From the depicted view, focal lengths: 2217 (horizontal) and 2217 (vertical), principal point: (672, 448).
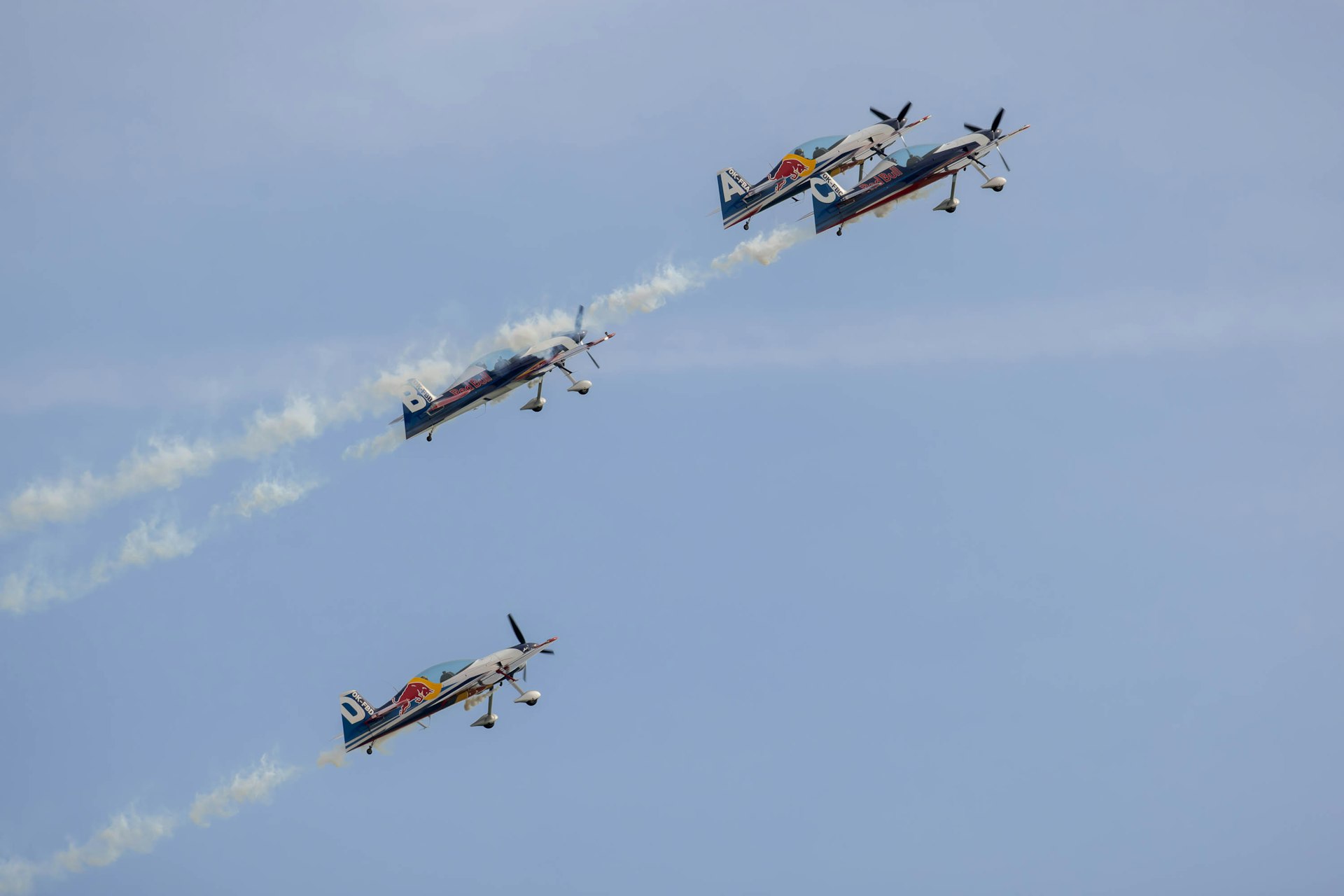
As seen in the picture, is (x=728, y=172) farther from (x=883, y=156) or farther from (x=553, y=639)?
(x=553, y=639)

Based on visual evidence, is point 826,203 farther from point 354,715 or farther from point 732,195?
point 354,715

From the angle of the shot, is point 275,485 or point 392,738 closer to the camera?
point 392,738

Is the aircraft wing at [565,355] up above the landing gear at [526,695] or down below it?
above

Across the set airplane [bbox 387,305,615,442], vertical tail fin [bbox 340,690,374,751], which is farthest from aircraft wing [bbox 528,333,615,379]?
vertical tail fin [bbox 340,690,374,751]

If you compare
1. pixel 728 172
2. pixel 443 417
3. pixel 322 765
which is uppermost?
pixel 728 172

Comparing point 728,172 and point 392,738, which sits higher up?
point 728,172

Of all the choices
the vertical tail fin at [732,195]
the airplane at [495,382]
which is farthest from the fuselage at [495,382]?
the vertical tail fin at [732,195]

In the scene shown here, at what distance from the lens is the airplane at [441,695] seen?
113812 mm

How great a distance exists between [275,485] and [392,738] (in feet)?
54.7

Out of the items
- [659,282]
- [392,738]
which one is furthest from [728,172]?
[392,738]

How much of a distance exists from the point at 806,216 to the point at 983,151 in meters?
9.77

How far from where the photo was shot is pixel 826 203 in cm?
11569

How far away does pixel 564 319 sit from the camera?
119m

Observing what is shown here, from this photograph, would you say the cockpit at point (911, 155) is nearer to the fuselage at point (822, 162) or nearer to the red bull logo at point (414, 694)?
the fuselage at point (822, 162)
